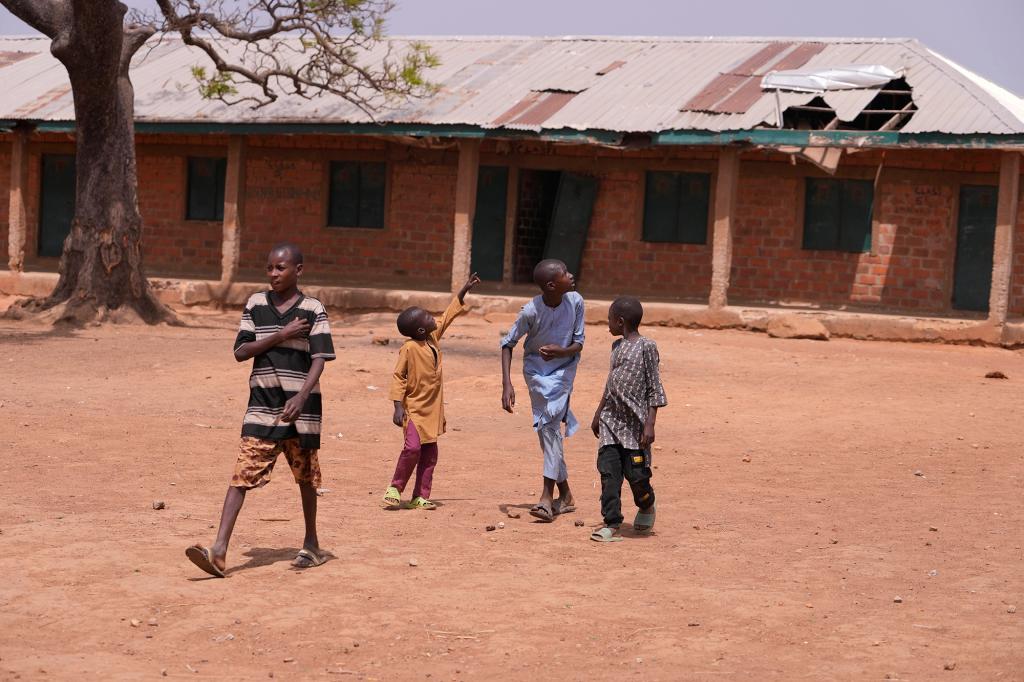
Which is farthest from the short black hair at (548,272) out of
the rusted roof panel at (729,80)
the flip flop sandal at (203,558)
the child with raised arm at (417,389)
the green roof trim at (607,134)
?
the rusted roof panel at (729,80)

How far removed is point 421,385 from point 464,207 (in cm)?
1158

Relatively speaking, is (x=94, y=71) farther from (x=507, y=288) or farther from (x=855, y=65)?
(x=855, y=65)

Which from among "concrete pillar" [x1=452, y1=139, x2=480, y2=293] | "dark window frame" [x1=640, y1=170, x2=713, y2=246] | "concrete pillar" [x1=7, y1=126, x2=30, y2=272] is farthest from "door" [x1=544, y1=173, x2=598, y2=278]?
"concrete pillar" [x1=7, y1=126, x2=30, y2=272]

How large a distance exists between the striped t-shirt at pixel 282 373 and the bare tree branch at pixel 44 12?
12028 millimetres

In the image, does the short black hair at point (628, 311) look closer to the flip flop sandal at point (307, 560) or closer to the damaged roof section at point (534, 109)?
the flip flop sandal at point (307, 560)

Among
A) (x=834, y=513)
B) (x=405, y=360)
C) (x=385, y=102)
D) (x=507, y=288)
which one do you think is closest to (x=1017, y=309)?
(x=507, y=288)

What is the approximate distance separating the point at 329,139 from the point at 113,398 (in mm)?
10128

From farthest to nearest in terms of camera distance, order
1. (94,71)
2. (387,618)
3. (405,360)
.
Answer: (94,71) → (405,360) → (387,618)

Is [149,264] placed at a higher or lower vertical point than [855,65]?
lower

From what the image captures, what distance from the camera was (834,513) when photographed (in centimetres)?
763

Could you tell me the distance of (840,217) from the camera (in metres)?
18.4

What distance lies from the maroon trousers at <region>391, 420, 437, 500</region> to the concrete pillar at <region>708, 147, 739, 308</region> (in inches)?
412

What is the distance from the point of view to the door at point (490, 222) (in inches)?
798

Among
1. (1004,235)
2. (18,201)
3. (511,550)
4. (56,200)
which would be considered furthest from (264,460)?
(56,200)
